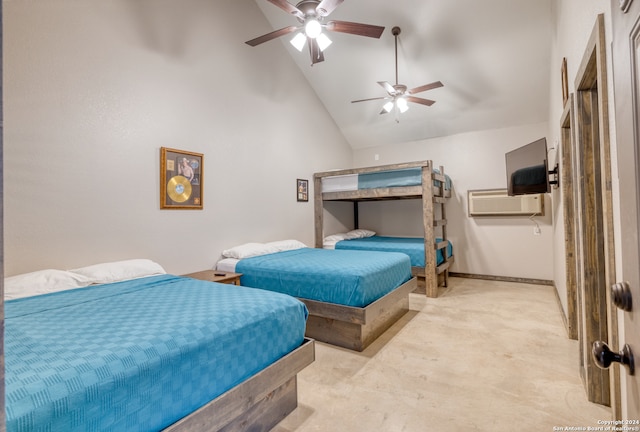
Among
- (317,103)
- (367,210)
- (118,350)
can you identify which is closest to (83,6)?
(118,350)

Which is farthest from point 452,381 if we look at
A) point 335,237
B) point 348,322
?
point 335,237

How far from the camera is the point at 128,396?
1027 mm

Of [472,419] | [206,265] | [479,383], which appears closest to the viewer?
[472,419]

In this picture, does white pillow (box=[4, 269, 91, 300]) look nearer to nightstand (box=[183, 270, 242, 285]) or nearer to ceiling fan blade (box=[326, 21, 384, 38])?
nightstand (box=[183, 270, 242, 285])

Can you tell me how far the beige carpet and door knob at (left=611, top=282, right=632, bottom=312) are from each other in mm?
1279

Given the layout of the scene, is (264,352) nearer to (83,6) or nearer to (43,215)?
(43,215)

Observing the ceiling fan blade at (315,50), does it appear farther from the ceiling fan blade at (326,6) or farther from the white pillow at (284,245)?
the white pillow at (284,245)

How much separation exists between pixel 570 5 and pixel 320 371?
124 inches

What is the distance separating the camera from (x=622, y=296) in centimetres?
69

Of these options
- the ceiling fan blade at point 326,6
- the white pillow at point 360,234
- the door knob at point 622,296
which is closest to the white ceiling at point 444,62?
the ceiling fan blade at point 326,6

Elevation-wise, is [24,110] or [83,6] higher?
[83,6]

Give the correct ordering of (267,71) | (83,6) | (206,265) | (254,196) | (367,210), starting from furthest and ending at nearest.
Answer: (367,210) → (267,71) → (254,196) → (206,265) → (83,6)

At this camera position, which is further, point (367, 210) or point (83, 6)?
point (367, 210)

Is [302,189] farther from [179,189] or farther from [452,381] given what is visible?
[452,381]
